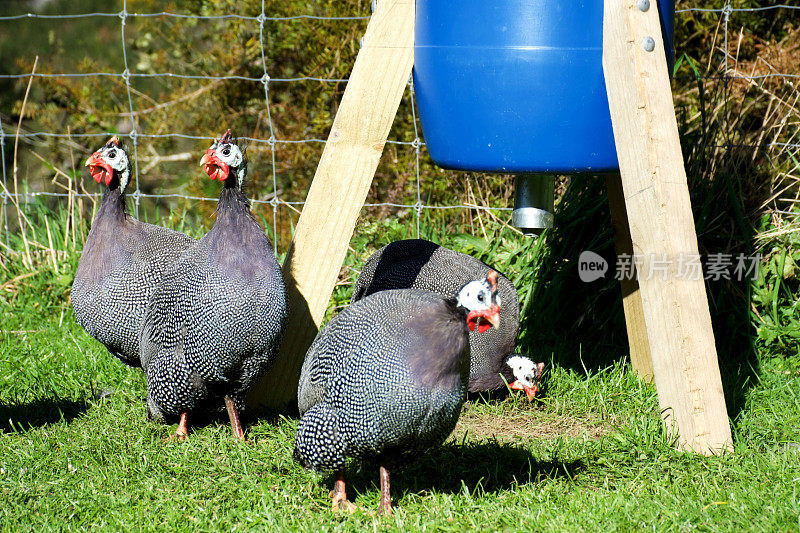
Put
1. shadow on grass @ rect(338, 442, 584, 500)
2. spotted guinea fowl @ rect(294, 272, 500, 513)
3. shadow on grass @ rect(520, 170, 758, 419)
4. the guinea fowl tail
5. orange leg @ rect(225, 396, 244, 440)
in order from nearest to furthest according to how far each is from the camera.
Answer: spotted guinea fowl @ rect(294, 272, 500, 513) → the guinea fowl tail → shadow on grass @ rect(338, 442, 584, 500) → orange leg @ rect(225, 396, 244, 440) → shadow on grass @ rect(520, 170, 758, 419)

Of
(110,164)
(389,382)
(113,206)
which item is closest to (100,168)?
(110,164)

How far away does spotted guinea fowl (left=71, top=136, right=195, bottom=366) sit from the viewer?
3473 mm

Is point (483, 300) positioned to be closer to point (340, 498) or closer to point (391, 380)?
point (391, 380)

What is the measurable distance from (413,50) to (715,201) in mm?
1709

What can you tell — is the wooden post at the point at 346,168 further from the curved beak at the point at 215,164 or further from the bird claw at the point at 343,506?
the bird claw at the point at 343,506

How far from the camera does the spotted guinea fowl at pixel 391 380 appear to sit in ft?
8.28

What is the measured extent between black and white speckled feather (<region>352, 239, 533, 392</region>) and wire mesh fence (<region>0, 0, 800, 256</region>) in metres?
0.59

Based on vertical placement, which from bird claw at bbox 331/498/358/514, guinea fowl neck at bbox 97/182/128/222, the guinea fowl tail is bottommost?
bird claw at bbox 331/498/358/514

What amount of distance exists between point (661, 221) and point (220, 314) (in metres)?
1.53

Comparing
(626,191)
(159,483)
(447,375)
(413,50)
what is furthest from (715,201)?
(159,483)

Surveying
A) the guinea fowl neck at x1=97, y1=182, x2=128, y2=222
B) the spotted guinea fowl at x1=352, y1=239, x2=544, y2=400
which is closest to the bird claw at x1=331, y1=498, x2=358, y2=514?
the spotted guinea fowl at x1=352, y1=239, x2=544, y2=400

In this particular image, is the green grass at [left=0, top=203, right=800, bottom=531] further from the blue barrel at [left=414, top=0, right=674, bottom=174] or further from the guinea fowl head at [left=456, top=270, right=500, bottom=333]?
the blue barrel at [left=414, top=0, right=674, bottom=174]

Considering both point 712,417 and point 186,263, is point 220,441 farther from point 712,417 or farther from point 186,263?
point 712,417

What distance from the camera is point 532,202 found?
2.99 metres
